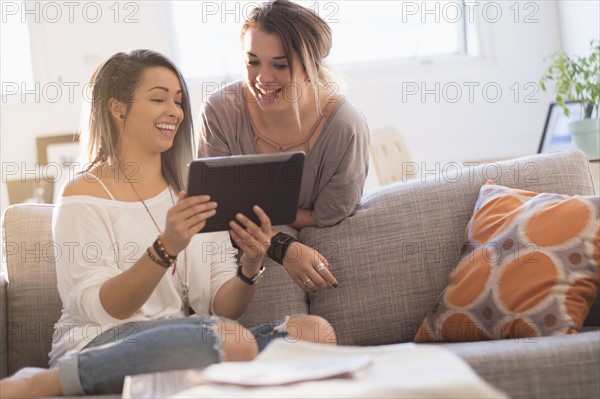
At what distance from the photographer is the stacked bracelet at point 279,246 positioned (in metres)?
2.33

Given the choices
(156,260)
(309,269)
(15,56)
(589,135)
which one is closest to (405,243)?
(309,269)

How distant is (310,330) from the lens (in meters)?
2.05

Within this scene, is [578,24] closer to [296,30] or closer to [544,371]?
[296,30]

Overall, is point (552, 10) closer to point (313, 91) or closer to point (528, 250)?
→ point (313, 91)

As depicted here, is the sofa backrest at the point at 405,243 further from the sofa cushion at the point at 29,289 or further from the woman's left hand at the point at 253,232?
the sofa cushion at the point at 29,289

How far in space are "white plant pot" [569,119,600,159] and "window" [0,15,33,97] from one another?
2.83 meters

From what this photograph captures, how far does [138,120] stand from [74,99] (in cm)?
263

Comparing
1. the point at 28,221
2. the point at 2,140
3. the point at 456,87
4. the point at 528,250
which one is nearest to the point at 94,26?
the point at 2,140

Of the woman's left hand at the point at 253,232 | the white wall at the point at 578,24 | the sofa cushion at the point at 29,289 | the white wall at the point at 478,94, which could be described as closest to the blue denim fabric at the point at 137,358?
the woman's left hand at the point at 253,232

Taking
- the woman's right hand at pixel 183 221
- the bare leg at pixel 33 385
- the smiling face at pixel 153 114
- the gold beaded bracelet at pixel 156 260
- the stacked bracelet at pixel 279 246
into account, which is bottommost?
the bare leg at pixel 33 385

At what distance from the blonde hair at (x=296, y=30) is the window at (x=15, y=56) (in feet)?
8.45

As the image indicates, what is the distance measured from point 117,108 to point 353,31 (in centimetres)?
296

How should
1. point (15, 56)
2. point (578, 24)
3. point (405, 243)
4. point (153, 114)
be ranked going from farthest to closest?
point (15, 56)
point (578, 24)
point (405, 243)
point (153, 114)

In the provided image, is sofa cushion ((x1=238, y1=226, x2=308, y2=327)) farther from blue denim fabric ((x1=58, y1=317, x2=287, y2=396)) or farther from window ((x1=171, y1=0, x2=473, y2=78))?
window ((x1=171, y1=0, x2=473, y2=78))
